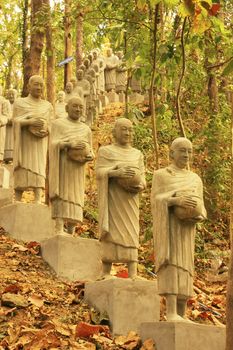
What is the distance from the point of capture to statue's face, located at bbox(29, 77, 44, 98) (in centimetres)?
1177

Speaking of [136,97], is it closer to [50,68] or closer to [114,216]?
[50,68]

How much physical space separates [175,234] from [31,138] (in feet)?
14.0

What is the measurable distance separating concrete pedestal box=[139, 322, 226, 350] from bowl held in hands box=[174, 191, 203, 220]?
1124 mm

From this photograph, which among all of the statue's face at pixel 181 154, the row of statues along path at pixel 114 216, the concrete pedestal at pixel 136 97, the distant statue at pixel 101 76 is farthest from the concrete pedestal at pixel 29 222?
the concrete pedestal at pixel 136 97

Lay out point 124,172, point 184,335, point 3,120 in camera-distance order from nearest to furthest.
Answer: point 184,335 → point 124,172 → point 3,120

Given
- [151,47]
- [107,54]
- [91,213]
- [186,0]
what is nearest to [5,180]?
[91,213]

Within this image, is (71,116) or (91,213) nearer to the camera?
(71,116)

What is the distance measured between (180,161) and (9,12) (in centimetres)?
2326

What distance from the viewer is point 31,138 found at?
11.8 metres

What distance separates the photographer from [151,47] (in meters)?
11.8

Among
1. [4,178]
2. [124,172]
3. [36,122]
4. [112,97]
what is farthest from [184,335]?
[112,97]

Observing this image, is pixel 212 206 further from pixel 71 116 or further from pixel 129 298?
pixel 129 298

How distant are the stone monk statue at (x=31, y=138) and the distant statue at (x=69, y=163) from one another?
1.16 meters

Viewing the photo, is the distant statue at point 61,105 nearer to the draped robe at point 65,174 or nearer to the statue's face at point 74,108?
the statue's face at point 74,108
